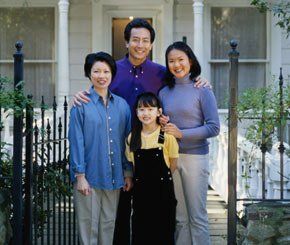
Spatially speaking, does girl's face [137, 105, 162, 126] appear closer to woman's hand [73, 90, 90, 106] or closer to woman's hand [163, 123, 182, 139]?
woman's hand [163, 123, 182, 139]

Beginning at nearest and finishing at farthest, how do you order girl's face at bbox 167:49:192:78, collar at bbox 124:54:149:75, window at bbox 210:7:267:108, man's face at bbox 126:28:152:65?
girl's face at bbox 167:49:192:78 < man's face at bbox 126:28:152:65 < collar at bbox 124:54:149:75 < window at bbox 210:7:267:108

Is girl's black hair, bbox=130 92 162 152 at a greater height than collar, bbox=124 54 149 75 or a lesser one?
lesser

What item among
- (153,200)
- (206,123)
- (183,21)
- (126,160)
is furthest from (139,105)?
(183,21)

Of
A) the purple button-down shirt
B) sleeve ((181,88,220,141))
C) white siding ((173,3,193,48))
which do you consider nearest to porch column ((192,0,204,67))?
white siding ((173,3,193,48))

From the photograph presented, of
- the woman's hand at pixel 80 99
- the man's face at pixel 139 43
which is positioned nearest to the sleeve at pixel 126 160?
the woman's hand at pixel 80 99


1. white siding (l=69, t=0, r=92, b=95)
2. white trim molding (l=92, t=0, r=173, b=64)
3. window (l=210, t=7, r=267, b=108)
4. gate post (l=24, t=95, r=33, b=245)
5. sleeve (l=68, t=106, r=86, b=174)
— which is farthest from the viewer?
window (l=210, t=7, r=267, b=108)

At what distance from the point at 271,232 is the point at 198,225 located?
58 cm

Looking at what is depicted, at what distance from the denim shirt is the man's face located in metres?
0.54

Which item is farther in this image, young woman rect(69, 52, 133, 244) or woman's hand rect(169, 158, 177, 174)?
woman's hand rect(169, 158, 177, 174)

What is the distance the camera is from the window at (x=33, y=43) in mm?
11273

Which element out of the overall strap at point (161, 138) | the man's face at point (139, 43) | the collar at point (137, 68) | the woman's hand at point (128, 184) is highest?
the man's face at point (139, 43)

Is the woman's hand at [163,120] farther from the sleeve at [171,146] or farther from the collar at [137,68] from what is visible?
the collar at [137,68]

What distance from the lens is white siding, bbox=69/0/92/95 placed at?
11.1 meters

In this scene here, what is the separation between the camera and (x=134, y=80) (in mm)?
5133
